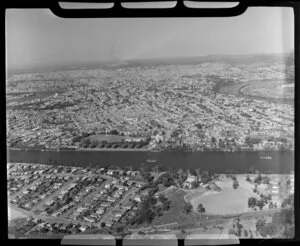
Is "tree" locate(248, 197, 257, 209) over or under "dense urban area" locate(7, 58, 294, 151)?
under

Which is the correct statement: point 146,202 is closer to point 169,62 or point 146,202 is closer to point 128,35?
point 169,62

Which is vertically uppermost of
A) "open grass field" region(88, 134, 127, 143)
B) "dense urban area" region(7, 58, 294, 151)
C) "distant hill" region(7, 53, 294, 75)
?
"distant hill" region(7, 53, 294, 75)

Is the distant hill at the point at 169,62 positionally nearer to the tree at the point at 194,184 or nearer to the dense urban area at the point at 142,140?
the dense urban area at the point at 142,140

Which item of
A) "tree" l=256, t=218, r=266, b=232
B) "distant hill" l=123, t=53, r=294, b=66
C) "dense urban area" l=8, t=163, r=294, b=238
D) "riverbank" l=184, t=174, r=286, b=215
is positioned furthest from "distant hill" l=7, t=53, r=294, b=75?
"tree" l=256, t=218, r=266, b=232

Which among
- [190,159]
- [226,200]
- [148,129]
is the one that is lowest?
[226,200]

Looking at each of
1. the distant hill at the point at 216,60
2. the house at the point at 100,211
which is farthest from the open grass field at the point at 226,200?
the distant hill at the point at 216,60

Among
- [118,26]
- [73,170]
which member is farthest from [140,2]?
[73,170]

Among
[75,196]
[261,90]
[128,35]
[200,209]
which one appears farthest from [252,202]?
[128,35]

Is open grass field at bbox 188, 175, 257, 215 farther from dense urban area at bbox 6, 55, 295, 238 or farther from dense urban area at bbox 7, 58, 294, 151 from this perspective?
dense urban area at bbox 7, 58, 294, 151
